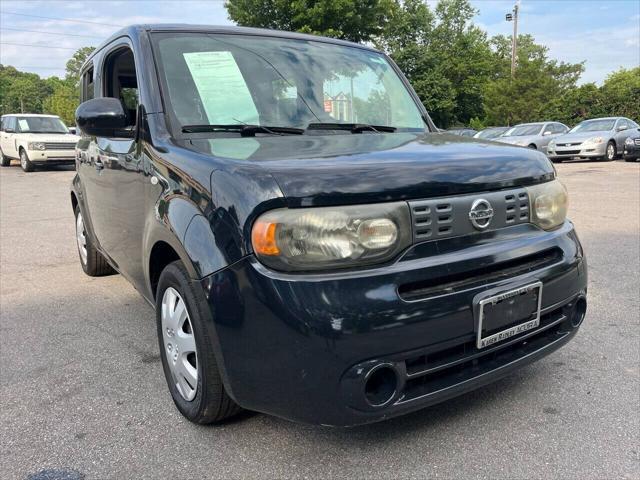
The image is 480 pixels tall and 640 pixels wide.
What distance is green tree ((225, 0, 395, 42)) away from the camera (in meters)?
25.1

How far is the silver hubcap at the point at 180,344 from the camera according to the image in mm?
2445

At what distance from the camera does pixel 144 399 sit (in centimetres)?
282

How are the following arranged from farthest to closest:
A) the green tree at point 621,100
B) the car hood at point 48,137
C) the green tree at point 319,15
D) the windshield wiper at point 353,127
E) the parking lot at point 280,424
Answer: the green tree at point 621,100
the green tree at point 319,15
the car hood at point 48,137
the windshield wiper at point 353,127
the parking lot at point 280,424

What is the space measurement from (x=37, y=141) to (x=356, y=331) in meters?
18.2

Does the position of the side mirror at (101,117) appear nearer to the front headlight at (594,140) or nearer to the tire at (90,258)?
the tire at (90,258)

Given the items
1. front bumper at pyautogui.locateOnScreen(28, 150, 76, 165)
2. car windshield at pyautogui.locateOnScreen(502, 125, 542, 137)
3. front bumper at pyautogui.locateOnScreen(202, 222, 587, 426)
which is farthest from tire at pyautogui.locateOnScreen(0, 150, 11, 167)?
front bumper at pyautogui.locateOnScreen(202, 222, 587, 426)

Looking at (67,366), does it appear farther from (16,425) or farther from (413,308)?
(413,308)

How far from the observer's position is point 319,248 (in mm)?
1932

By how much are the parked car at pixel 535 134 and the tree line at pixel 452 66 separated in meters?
9.52

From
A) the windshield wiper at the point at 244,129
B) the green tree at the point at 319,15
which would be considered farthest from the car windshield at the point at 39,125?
the windshield wiper at the point at 244,129

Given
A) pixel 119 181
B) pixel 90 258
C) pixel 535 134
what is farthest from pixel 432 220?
pixel 535 134

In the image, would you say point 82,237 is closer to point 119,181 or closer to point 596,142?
point 119,181

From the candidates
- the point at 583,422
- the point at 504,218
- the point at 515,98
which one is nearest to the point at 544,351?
the point at 583,422

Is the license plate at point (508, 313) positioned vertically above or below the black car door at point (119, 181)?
below
